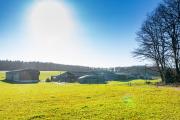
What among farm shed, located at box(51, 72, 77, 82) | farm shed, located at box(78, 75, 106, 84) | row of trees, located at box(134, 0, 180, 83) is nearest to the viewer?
row of trees, located at box(134, 0, 180, 83)

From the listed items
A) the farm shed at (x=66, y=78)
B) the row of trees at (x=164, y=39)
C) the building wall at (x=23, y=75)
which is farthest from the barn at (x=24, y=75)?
the row of trees at (x=164, y=39)

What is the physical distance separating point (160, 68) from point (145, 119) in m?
54.0

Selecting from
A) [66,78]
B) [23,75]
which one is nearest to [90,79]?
[66,78]

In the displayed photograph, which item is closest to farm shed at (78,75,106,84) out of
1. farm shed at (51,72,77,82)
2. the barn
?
farm shed at (51,72,77,82)

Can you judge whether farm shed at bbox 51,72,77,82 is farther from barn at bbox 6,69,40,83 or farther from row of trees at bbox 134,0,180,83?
row of trees at bbox 134,0,180,83

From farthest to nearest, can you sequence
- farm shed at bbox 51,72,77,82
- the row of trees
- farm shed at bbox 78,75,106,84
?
1. farm shed at bbox 51,72,77,82
2. farm shed at bbox 78,75,106,84
3. the row of trees

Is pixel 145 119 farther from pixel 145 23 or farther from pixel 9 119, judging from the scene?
pixel 145 23

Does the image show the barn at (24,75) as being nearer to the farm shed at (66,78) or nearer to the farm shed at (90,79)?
the farm shed at (66,78)

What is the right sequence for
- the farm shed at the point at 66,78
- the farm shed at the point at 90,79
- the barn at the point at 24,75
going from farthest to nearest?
the farm shed at the point at 66,78 → the barn at the point at 24,75 → the farm shed at the point at 90,79

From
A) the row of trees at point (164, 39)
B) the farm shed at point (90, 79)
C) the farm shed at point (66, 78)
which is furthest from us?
the farm shed at point (66, 78)

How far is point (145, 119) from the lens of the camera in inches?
675

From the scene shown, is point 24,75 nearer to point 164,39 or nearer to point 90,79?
point 90,79

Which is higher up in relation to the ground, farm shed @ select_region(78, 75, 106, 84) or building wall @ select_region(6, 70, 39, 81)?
building wall @ select_region(6, 70, 39, 81)

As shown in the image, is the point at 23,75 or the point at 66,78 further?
the point at 66,78
